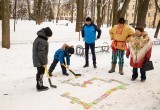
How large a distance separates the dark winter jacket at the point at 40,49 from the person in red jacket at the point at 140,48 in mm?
2870

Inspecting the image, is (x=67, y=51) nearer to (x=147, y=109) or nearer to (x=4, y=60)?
(x=147, y=109)

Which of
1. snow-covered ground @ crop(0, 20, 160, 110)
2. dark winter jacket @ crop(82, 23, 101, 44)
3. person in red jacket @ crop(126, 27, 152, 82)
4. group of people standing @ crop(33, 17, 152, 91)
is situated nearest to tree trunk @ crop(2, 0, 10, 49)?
snow-covered ground @ crop(0, 20, 160, 110)

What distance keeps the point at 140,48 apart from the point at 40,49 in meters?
3.12

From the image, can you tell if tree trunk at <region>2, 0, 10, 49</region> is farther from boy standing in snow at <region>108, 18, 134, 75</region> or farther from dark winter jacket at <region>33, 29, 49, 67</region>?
dark winter jacket at <region>33, 29, 49, 67</region>

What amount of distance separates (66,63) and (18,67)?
314 cm

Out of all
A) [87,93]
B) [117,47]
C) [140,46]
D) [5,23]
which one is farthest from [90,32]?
[5,23]

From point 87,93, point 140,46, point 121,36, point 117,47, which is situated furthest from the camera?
point 117,47

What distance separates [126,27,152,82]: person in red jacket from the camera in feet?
25.1

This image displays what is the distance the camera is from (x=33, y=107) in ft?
19.1

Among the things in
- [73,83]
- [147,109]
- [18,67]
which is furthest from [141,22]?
[147,109]

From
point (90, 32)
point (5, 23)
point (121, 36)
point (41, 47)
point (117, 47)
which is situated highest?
point (5, 23)

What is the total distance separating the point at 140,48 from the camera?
7738 millimetres

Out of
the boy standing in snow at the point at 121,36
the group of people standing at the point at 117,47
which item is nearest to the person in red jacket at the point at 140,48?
the group of people standing at the point at 117,47

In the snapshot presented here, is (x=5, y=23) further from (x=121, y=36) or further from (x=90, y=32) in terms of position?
(x=121, y=36)
